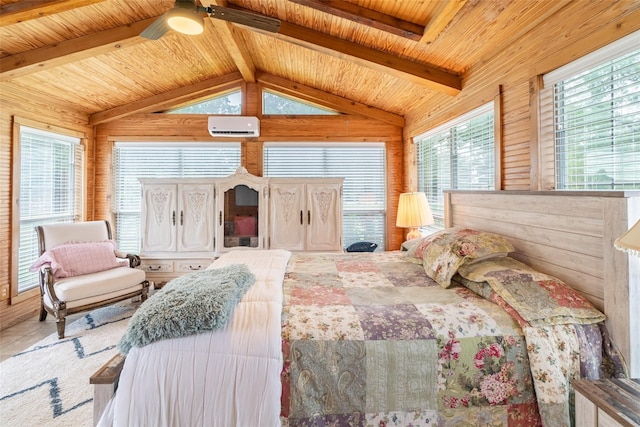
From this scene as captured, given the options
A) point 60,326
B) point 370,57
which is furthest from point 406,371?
point 60,326

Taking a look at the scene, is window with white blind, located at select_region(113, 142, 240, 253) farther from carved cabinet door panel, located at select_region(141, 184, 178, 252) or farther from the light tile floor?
the light tile floor

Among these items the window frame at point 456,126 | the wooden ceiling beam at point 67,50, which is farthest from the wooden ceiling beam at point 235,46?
the window frame at point 456,126

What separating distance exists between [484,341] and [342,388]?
2.03ft

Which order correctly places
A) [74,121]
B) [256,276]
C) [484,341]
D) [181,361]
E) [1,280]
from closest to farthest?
[181,361], [484,341], [256,276], [1,280], [74,121]

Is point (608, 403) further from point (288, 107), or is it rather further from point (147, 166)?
point (147, 166)

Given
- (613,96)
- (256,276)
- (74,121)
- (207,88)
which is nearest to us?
(613,96)

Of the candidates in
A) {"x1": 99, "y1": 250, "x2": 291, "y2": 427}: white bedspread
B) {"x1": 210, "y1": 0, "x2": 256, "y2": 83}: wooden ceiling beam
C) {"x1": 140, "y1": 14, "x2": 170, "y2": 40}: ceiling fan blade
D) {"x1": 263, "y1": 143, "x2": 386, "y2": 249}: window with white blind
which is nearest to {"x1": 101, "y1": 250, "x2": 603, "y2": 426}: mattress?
{"x1": 99, "y1": 250, "x2": 291, "y2": 427}: white bedspread

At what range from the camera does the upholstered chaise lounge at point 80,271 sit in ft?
8.49

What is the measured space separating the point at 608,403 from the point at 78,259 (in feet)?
12.8

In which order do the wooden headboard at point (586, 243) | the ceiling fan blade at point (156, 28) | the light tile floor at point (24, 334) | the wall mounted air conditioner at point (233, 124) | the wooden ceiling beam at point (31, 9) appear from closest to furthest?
1. the wooden headboard at point (586, 243)
2. the ceiling fan blade at point (156, 28)
3. the wooden ceiling beam at point (31, 9)
4. the light tile floor at point (24, 334)
5. the wall mounted air conditioner at point (233, 124)

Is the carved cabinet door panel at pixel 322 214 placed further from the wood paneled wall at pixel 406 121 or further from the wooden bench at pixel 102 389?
the wooden bench at pixel 102 389

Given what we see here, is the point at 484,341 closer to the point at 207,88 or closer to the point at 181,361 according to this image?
the point at 181,361

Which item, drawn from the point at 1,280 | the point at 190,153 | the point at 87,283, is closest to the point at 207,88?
the point at 190,153

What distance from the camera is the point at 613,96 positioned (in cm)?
143
